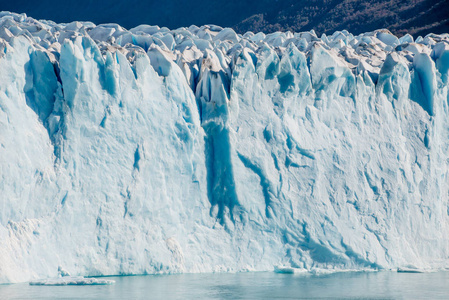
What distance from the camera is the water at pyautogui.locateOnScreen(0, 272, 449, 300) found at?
10.3 m

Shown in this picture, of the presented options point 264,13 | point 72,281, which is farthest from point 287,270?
point 264,13

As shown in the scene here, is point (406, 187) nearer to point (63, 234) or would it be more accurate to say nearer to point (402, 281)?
point (402, 281)

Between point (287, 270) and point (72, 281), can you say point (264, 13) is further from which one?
point (72, 281)

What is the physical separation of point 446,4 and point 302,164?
15.6 m

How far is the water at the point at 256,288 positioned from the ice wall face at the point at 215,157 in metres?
0.27

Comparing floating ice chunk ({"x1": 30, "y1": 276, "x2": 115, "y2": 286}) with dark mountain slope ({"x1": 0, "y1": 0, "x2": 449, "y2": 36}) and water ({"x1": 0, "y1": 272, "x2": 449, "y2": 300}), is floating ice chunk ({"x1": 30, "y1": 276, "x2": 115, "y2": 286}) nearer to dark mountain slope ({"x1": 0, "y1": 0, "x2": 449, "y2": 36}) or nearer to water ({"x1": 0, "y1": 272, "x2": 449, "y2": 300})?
water ({"x1": 0, "y1": 272, "x2": 449, "y2": 300})

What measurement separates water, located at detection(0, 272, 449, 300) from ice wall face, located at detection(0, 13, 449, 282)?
0.27 m

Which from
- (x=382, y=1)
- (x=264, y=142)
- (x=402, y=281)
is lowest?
(x=402, y=281)

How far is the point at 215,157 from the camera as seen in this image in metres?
12.4

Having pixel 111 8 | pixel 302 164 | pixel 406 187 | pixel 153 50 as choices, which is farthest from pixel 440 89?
pixel 111 8

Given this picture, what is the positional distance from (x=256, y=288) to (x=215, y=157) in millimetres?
2197

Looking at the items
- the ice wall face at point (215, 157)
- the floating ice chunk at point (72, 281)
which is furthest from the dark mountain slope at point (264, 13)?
the floating ice chunk at point (72, 281)

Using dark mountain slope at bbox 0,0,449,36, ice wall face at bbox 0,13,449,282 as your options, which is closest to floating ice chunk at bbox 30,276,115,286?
ice wall face at bbox 0,13,449,282

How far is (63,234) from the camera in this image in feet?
36.7
